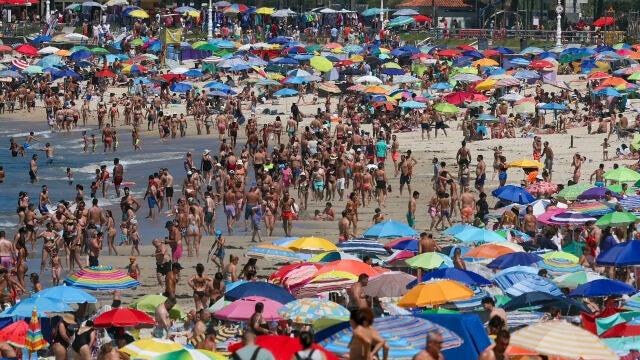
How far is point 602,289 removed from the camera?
570 inches

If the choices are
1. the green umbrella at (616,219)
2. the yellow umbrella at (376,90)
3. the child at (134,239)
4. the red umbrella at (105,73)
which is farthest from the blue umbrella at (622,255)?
the red umbrella at (105,73)

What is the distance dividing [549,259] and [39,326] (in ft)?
21.5

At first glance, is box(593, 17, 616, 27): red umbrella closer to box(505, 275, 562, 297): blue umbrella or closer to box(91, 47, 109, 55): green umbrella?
box(91, 47, 109, 55): green umbrella

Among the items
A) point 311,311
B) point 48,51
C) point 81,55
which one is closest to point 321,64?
point 81,55

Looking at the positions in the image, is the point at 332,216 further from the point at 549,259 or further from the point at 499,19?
the point at 499,19

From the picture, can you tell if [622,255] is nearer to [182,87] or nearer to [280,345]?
[280,345]

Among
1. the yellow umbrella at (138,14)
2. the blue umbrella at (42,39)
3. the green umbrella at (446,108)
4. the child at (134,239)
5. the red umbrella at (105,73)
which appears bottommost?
the child at (134,239)

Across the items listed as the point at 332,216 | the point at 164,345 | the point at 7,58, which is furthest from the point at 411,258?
the point at 7,58

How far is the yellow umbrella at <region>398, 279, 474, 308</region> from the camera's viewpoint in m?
13.7

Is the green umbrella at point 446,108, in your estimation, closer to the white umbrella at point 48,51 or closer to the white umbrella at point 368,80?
the white umbrella at point 368,80

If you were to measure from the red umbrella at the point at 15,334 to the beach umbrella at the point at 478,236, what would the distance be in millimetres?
6887

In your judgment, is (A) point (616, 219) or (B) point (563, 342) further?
(A) point (616, 219)

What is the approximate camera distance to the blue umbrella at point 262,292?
558 inches

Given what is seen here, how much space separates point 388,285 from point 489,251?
251 centimetres
